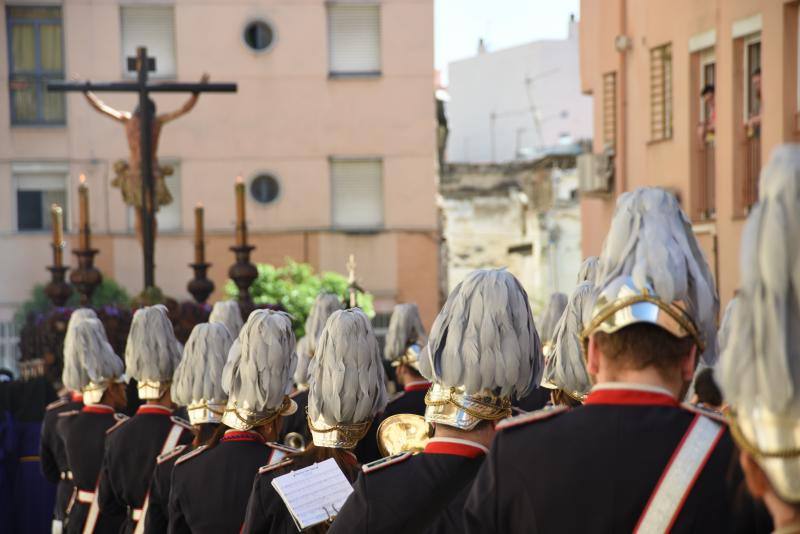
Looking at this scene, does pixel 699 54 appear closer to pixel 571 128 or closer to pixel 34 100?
pixel 34 100

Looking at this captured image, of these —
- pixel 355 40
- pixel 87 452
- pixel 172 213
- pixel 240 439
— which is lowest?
pixel 87 452

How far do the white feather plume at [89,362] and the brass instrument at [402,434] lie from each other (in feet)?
11.7

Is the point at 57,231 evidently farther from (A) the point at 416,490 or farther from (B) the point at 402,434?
(A) the point at 416,490

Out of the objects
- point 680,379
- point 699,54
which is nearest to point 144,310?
point 680,379

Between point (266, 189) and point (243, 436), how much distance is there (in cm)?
2305

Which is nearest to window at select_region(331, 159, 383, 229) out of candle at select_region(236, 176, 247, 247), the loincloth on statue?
the loincloth on statue

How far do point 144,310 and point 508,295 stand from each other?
4.31 meters

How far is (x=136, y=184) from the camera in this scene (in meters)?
15.6

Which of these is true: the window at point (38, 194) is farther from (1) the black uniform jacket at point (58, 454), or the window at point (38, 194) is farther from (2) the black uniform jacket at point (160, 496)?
(2) the black uniform jacket at point (160, 496)

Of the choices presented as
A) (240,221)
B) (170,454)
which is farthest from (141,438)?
(240,221)

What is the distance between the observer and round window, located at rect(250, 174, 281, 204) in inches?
1121

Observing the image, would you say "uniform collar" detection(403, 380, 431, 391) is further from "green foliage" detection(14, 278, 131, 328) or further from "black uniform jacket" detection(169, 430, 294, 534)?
"green foliage" detection(14, 278, 131, 328)

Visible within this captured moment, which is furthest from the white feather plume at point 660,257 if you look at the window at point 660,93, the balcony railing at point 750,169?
the window at point 660,93

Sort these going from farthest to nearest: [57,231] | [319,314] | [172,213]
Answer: [172,213], [57,231], [319,314]
